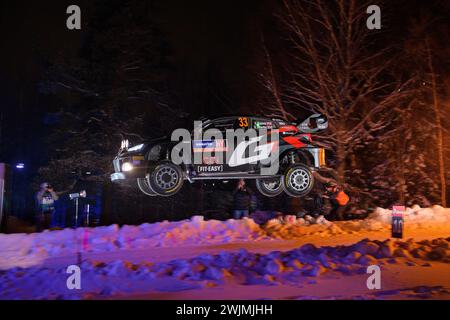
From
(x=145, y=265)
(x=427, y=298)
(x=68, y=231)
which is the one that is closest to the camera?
(x=427, y=298)

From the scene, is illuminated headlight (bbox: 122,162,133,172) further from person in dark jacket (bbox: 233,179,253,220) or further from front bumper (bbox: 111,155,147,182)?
person in dark jacket (bbox: 233,179,253,220)

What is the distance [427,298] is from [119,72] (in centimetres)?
1347

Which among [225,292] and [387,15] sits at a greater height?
[387,15]

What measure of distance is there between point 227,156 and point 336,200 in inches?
224

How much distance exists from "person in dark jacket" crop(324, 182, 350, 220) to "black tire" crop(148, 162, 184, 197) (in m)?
4.86

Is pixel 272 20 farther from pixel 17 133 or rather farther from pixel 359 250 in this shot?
pixel 17 133

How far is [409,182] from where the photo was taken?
17.2m

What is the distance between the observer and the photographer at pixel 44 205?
45.5 feet

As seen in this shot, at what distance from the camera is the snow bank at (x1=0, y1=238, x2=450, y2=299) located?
8242mm

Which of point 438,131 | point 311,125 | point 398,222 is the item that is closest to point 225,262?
point 311,125

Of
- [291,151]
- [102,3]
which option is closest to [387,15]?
[291,151]

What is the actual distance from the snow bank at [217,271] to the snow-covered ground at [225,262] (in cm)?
2

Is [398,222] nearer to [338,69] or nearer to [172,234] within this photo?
[338,69]

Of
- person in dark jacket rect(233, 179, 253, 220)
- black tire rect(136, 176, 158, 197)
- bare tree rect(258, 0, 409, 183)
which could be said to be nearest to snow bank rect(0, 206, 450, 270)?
person in dark jacket rect(233, 179, 253, 220)
